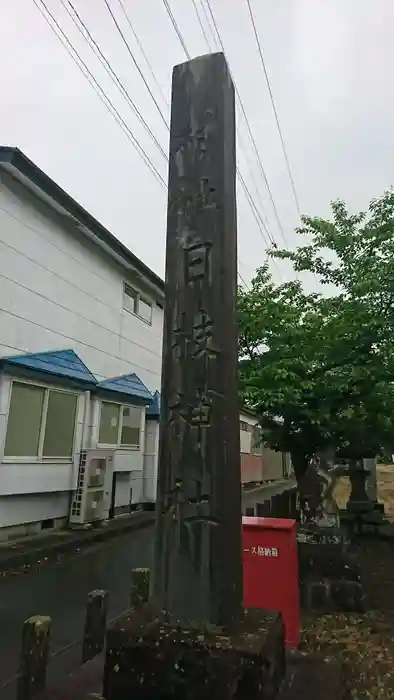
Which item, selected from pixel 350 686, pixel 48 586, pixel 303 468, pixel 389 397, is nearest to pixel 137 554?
pixel 48 586

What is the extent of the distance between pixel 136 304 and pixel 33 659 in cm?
1257

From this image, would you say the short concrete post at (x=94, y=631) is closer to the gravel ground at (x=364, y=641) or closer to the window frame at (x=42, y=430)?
the gravel ground at (x=364, y=641)

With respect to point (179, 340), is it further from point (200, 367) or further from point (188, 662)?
point (188, 662)

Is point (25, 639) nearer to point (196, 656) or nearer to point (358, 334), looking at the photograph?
point (196, 656)

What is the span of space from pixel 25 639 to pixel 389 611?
472 cm

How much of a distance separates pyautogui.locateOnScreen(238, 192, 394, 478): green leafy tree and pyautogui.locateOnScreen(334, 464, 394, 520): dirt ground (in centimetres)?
715

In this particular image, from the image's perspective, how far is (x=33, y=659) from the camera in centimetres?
336

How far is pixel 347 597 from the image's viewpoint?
6.14 m

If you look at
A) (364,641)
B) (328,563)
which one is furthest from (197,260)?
(328,563)

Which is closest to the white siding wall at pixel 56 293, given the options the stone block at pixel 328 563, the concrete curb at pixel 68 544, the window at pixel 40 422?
the window at pixel 40 422

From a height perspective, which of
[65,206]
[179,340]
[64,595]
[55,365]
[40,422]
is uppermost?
[65,206]

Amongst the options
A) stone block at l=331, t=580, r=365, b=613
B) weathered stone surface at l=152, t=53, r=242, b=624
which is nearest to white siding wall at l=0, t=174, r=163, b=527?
stone block at l=331, t=580, r=365, b=613

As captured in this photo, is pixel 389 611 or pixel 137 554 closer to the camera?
pixel 389 611

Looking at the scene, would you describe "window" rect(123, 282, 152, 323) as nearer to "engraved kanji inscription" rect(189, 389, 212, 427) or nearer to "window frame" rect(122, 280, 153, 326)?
"window frame" rect(122, 280, 153, 326)
